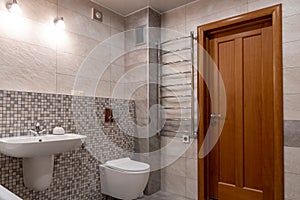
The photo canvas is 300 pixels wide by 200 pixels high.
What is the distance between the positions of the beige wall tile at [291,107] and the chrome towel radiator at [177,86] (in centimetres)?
94

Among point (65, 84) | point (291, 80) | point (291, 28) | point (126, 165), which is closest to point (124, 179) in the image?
point (126, 165)

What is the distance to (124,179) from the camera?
2.19m

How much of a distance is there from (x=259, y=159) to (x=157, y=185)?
1.25 metres

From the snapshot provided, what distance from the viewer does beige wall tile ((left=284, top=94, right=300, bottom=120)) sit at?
6.39 ft

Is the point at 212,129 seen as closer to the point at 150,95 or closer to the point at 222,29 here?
the point at 150,95

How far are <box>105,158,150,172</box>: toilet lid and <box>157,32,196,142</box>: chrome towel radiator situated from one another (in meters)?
0.59

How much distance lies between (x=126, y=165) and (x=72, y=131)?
68 cm

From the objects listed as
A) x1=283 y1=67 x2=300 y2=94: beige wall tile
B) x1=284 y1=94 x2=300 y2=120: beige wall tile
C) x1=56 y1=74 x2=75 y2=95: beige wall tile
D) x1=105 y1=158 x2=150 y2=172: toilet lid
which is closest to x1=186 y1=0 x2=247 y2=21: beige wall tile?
x1=283 y1=67 x2=300 y2=94: beige wall tile

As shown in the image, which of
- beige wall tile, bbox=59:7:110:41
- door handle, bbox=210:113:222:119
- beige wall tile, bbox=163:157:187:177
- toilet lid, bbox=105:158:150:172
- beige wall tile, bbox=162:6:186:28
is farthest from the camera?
beige wall tile, bbox=162:6:186:28

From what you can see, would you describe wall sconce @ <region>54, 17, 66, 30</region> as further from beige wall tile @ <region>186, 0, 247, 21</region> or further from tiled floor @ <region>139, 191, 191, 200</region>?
tiled floor @ <region>139, 191, 191, 200</region>

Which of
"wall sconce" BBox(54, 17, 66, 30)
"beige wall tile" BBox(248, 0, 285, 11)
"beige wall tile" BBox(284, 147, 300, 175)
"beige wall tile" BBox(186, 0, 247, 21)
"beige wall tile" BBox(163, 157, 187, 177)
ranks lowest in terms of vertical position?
"beige wall tile" BBox(163, 157, 187, 177)

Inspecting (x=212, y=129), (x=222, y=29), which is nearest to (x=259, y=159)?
(x=212, y=129)

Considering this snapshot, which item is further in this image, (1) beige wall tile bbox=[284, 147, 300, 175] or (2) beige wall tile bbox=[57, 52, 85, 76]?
(2) beige wall tile bbox=[57, 52, 85, 76]

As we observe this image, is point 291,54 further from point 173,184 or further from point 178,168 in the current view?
point 173,184
